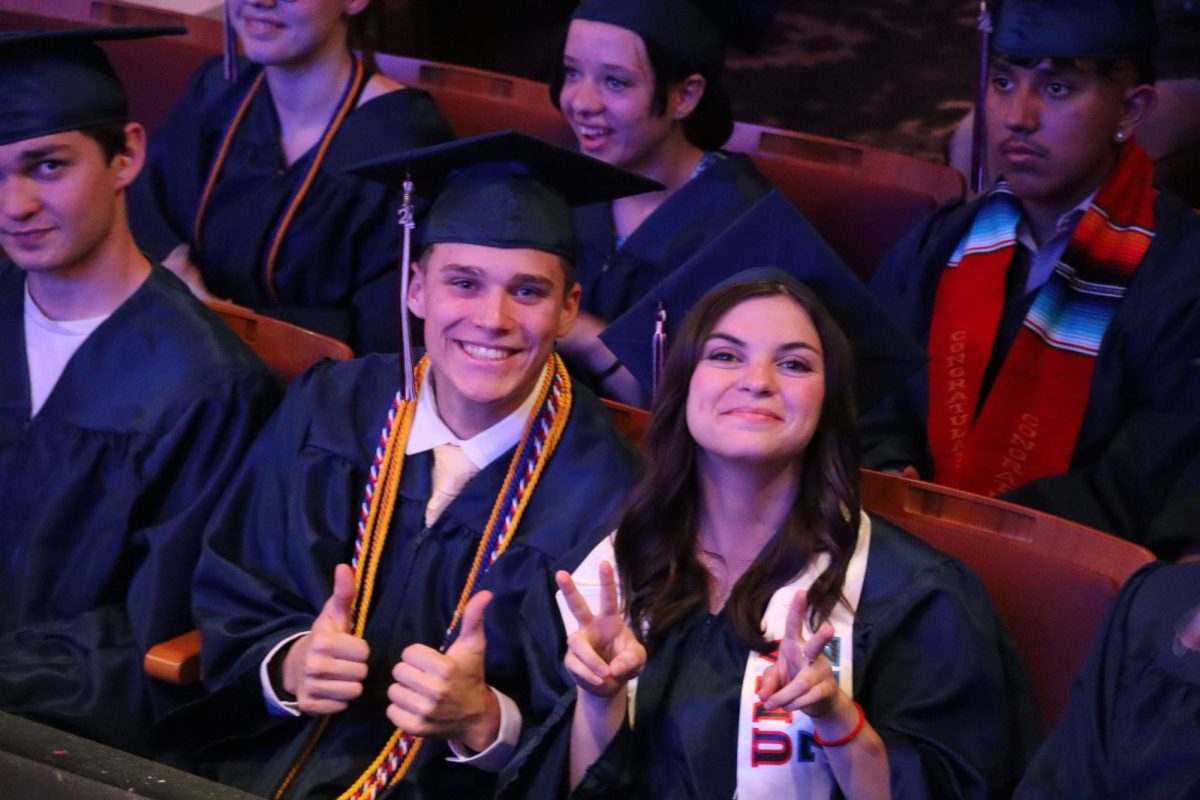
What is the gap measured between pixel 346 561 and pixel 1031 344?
1.22 metres

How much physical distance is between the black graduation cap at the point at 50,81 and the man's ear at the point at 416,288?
501 millimetres

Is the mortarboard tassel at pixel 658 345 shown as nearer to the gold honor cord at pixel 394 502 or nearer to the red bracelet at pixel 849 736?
the gold honor cord at pixel 394 502

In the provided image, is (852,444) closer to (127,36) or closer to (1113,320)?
(1113,320)

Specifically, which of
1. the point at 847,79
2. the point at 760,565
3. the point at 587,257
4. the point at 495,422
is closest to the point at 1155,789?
the point at 760,565

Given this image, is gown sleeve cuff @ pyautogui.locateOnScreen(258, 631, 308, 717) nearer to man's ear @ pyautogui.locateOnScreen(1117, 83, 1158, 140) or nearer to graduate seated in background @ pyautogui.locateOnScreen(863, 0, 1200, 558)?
graduate seated in background @ pyautogui.locateOnScreen(863, 0, 1200, 558)

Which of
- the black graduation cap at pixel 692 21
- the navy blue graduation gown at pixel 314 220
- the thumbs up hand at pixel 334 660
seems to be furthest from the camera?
the navy blue graduation gown at pixel 314 220

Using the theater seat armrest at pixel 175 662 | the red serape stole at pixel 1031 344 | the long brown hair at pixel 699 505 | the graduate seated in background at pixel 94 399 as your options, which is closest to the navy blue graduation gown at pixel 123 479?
the graduate seated in background at pixel 94 399

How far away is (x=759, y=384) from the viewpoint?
192 centimetres

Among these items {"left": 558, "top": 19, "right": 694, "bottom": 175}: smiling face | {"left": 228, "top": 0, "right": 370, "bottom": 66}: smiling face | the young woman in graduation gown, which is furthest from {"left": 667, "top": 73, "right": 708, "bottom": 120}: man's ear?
the young woman in graduation gown

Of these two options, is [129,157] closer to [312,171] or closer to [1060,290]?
[312,171]

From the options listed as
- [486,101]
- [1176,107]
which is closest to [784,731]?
[486,101]

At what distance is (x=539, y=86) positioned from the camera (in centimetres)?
345

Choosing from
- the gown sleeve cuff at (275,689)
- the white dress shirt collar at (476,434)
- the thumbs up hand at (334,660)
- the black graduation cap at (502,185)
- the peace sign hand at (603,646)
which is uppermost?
the black graduation cap at (502,185)

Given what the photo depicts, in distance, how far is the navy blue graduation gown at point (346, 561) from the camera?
2.16 meters
